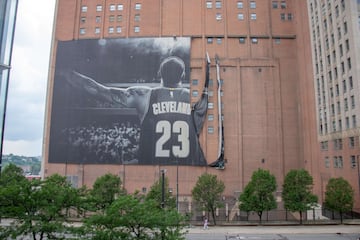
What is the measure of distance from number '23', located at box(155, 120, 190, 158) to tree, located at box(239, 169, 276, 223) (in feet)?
46.8

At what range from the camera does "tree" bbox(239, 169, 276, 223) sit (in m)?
35.7

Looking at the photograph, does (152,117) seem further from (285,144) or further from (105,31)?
(285,144)

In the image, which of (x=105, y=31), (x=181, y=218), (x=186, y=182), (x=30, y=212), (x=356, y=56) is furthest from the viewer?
(x=105, y=31)

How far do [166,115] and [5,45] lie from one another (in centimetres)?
3186

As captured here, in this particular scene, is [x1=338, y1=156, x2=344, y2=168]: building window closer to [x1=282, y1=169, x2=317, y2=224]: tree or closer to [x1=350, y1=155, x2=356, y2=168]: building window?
[x1=350, y1=155, x2=356, y2=168]: building window

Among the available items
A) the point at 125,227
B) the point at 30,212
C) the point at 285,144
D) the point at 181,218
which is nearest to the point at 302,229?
the point at 285,144

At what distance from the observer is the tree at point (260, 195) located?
35656 mm

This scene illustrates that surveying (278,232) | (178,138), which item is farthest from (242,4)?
(278,232)

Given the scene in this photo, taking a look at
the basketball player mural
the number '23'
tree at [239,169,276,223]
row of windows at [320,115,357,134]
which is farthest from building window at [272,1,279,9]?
tree at [239,169,276,223]

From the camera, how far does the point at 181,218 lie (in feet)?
45.4

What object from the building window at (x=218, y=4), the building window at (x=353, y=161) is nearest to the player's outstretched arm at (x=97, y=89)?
the building window at (x=218, y=4)

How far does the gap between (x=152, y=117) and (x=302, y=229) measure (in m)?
28.4

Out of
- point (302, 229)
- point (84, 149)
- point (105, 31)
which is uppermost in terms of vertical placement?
point (105, 31)

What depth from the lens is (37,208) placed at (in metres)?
13.0
